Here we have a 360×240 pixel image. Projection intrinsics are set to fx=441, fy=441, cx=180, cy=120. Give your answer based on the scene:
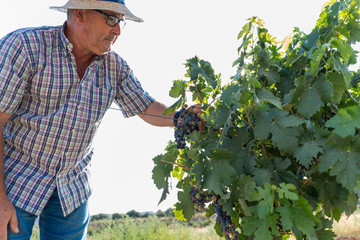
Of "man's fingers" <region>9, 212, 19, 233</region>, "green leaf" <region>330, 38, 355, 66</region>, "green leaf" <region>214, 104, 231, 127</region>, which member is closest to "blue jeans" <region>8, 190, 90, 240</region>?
"man's fingers" <region>9, 212, 19, 233</region>

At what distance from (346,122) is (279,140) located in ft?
0.78

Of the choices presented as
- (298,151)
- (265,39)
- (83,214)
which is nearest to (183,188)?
(298,151)

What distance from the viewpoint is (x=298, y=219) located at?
4.85 feet

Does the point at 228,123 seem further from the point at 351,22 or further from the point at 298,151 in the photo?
the point at 351,22

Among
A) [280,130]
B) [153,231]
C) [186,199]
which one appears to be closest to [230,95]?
[280,130]

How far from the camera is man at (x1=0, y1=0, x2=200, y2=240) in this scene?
7.32ft

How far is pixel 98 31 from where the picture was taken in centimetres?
231

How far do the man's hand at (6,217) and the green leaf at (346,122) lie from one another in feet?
5.06

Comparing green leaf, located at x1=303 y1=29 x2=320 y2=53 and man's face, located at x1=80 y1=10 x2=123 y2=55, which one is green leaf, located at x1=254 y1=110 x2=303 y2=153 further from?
man's face, located at x1=80 y1=10 x2=123 y2=55

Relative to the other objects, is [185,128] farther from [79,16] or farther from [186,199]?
[79,16]

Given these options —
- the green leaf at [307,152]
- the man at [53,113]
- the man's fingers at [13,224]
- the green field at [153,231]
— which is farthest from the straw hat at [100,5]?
the green field at [153,231]

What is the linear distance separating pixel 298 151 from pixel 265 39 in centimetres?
58

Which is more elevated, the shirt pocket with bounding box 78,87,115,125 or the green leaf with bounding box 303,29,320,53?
the green leaf with bounding box 303,29,320,53

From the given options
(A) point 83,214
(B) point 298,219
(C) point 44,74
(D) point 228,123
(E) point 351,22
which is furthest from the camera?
(A) point 83,214
